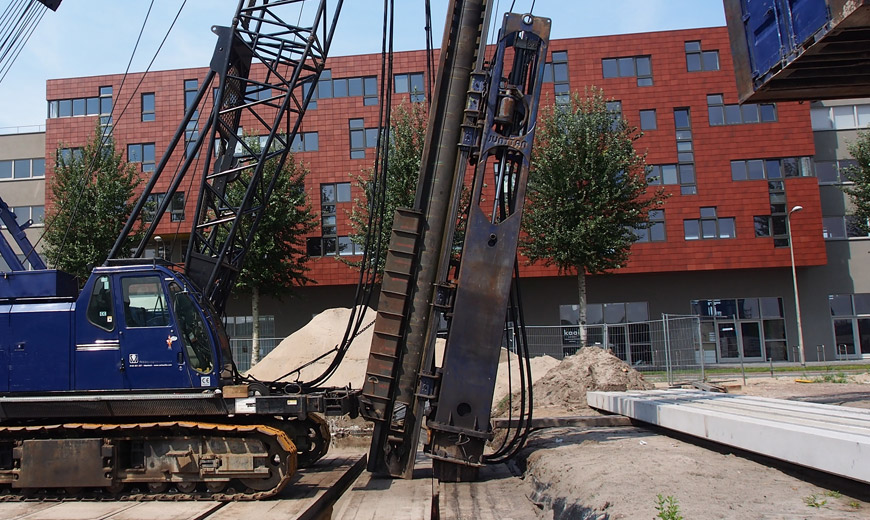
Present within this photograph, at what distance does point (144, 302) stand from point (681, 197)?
28885mm

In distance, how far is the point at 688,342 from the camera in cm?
1642

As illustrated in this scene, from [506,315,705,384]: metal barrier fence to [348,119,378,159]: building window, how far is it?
16.8m

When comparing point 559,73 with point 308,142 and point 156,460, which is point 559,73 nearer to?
point 308,142

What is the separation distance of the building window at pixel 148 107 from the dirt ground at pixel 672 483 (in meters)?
31.9

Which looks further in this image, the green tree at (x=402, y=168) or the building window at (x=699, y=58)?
the building window at (x=699, y=58)

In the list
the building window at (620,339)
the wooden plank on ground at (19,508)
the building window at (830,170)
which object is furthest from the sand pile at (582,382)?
the building window at (830,170)

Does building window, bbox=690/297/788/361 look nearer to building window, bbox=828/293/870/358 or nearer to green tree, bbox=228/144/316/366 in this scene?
building window, bbox=828/293/870/358

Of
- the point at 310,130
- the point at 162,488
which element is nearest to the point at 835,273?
the point at 310,130

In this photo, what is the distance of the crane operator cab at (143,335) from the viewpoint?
8.27 m

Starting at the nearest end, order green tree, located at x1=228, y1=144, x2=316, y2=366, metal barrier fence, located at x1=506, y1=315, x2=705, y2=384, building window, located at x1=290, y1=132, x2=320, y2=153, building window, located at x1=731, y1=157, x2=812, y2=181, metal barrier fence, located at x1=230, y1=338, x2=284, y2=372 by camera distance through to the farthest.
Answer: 1. metal barrier fence, located at x1=506, y1=315, x2=705, y2=384
2. metal barrier fence, located at x1=230, y1=338, x2=284, y2=372
3. green tree, located at x1=228, y1=144, x2=316, y2=366
4. building window, located at x1=731, y1=157, x2=812, y2=181
5. building window, located at x1=290, y1=132, x2=320, y2=153

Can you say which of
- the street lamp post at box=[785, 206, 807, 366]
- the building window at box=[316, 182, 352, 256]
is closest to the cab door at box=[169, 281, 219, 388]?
the building window at box=[316, 182, 352, 256]

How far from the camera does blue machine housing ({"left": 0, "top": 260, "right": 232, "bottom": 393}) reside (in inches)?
326

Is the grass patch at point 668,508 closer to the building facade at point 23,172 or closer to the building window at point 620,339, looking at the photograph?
the building window at point 620,339

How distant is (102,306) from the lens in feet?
27.7
